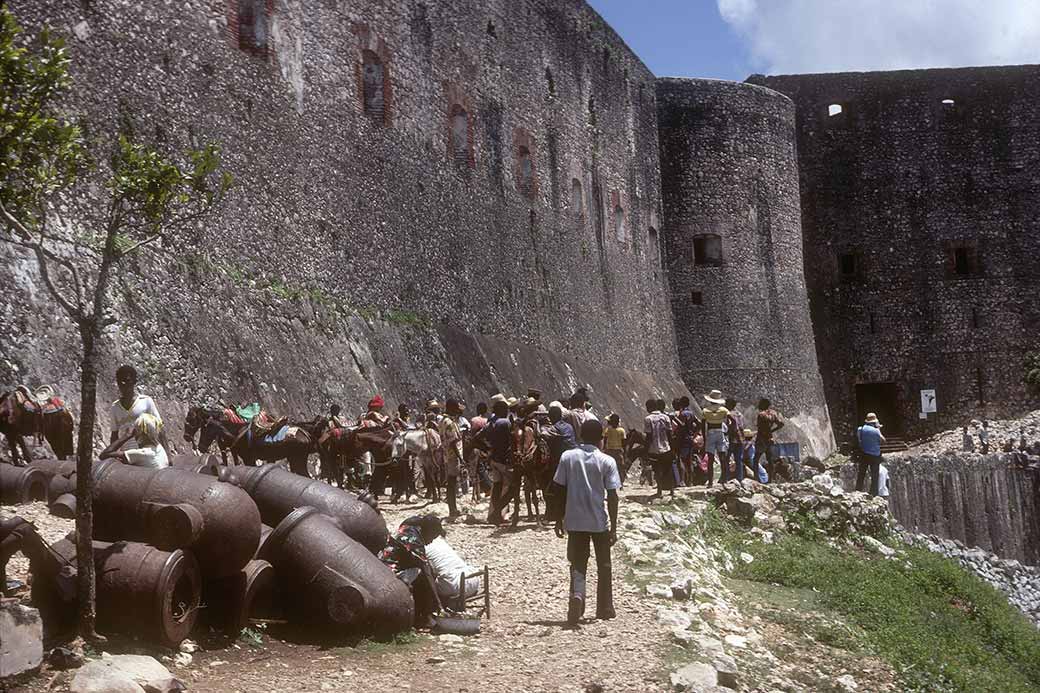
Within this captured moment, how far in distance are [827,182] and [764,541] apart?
26936mm

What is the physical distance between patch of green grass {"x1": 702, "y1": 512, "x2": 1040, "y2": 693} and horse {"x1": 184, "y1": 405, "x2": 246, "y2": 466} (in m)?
5.65

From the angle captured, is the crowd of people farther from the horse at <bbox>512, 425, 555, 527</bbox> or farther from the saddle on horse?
the saddle on horse

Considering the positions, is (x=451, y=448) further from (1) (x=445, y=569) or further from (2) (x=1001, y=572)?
(2) (x=1001, y=572)

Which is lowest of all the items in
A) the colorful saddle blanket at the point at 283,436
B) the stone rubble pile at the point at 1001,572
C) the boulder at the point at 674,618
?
the stone rubble pile at the point at 1001,572

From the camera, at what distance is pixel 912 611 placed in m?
13.9

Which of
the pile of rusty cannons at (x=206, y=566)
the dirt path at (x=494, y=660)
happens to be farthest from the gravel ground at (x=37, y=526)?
the dirt path at (x=494, y=660)

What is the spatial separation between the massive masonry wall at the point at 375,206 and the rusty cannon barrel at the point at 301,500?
4439 mm

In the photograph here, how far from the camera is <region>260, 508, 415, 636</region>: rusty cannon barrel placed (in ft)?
26.2

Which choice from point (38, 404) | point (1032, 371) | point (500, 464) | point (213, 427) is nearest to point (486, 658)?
point (500, 464)

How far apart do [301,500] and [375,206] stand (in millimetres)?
12292

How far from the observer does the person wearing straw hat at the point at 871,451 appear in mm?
19188

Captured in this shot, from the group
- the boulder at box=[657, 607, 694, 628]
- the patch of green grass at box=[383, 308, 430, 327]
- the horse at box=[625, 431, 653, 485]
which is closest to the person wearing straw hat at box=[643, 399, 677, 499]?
the horse at box=[625, 431, 653, 485]

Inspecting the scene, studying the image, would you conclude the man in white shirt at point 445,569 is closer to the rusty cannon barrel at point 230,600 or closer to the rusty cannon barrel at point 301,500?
the rusty cannon barrel at point 301,500

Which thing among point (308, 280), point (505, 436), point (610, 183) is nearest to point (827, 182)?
point (610, 183)
